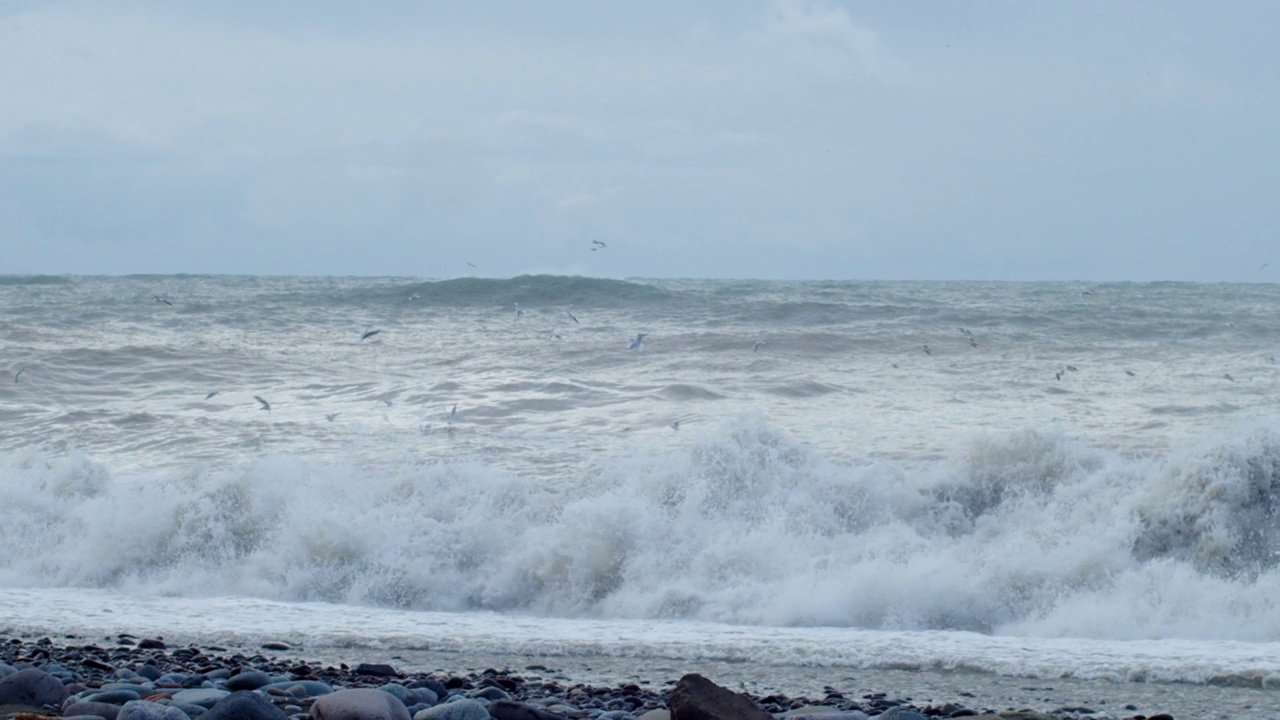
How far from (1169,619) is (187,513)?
6.43 m

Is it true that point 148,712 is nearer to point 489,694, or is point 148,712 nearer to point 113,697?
point 113,697

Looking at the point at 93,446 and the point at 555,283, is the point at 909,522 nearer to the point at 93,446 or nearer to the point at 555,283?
the point at 93,446

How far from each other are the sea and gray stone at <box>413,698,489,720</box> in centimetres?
163

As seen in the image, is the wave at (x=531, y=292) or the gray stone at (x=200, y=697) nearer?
the gray stone at (x=200, y=697)

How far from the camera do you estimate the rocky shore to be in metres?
3.69

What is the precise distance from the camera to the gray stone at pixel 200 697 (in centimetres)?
402

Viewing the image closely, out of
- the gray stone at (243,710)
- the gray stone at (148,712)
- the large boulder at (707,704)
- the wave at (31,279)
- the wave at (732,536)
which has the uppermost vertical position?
the wave at (31,279)

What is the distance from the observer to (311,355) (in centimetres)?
1673

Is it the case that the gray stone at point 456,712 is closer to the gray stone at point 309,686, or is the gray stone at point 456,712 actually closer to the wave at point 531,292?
the gray stone at point 309,686

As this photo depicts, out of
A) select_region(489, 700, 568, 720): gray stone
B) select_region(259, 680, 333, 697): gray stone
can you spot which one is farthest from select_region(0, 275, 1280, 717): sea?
select_region(489, 700, 568, 720): gray stone

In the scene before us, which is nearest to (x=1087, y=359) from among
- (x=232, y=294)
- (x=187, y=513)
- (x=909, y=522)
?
(x=909, y=522)

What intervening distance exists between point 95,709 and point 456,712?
119 centimetres

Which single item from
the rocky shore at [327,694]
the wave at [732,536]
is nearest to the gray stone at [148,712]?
the rocky shore at [327,694]

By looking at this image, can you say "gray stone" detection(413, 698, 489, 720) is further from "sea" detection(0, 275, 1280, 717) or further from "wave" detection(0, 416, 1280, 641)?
"wave" detection(0, 416, 1280, 641)
